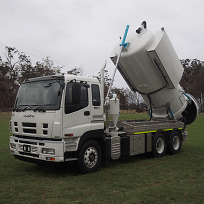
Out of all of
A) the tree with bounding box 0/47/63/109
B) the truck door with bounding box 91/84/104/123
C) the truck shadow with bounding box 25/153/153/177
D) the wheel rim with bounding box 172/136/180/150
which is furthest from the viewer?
the tree with bounding box 0/47/63/109

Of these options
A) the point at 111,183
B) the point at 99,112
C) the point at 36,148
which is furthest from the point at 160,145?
the point at 36,148

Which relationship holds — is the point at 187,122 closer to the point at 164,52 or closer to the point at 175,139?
the point at 175,139

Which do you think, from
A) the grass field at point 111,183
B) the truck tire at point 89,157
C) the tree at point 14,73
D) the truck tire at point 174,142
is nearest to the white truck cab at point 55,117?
the truck tire at point 89,157

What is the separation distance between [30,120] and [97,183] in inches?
96.7

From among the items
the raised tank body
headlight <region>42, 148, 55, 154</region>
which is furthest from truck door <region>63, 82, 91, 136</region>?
the raised tank body

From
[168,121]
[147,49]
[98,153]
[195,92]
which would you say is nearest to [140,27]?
[147,49]

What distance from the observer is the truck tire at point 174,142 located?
10.0 meters

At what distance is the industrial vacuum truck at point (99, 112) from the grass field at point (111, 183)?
524 millimetres

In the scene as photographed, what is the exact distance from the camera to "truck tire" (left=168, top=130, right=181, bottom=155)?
10.0m

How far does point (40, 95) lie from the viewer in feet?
22.4

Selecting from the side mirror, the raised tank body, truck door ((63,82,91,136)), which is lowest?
truck door ((63,82,91,136))

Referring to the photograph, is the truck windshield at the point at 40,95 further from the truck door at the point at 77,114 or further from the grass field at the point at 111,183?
the grass field at the point at 111,183

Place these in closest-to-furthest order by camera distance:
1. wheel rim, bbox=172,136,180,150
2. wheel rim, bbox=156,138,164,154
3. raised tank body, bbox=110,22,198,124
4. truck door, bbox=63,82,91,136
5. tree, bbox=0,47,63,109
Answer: truck door, bbox=63,82,91,136 → raised tank body, bbox=110,22,198,124 → wheel rim, bbox=156,138,164,154 → wheel rim, bbox=172,136,180,150 → tree, bbox=0,47,63,109

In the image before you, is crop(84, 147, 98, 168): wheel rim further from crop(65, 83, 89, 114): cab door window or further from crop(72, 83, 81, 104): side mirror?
crop(72, 83, 81, 104): side mirror
